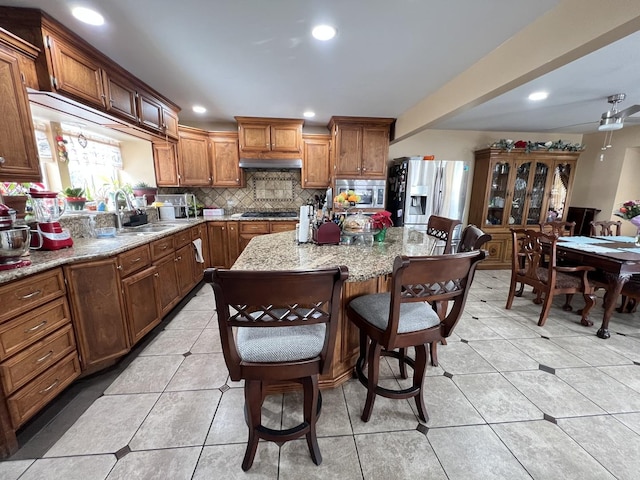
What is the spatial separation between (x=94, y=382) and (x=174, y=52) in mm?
2536

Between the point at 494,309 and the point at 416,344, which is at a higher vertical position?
the point at 416,344

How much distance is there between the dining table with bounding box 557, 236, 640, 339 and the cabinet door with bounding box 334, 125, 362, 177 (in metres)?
2.68

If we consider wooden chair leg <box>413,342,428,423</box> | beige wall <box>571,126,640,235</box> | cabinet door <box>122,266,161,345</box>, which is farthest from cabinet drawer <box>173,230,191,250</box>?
beige wall <box>571,126,640,235</box>

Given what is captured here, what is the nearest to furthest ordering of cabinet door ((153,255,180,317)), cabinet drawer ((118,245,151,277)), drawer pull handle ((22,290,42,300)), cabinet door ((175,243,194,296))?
drawer pull handle ((22,290,42,300)), cabinet drawer ((118,245,151,277)), cabinet door ((153,255,180,317)), cabinet door ((175,243,194,296))

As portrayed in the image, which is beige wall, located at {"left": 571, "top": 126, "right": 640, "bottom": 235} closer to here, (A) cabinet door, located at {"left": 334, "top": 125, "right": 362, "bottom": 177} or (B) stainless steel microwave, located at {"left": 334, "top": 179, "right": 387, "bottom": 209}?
(B) stainless steel microwave, located at {"left": 334, "top": 179, "right": 387, "bottom": 209}

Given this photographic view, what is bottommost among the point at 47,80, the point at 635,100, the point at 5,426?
the point at 5,426

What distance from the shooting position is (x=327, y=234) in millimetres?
1929

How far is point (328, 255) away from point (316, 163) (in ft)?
9.45

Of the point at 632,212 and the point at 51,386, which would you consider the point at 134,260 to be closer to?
the point at 51,386

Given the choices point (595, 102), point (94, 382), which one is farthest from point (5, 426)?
point (595, 102)

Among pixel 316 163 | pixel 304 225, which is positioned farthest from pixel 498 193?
pixel 304 225

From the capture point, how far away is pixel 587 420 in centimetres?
151

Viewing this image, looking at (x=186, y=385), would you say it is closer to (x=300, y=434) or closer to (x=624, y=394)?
(x=300, y=434)

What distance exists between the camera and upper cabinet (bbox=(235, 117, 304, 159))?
3.91 metres
